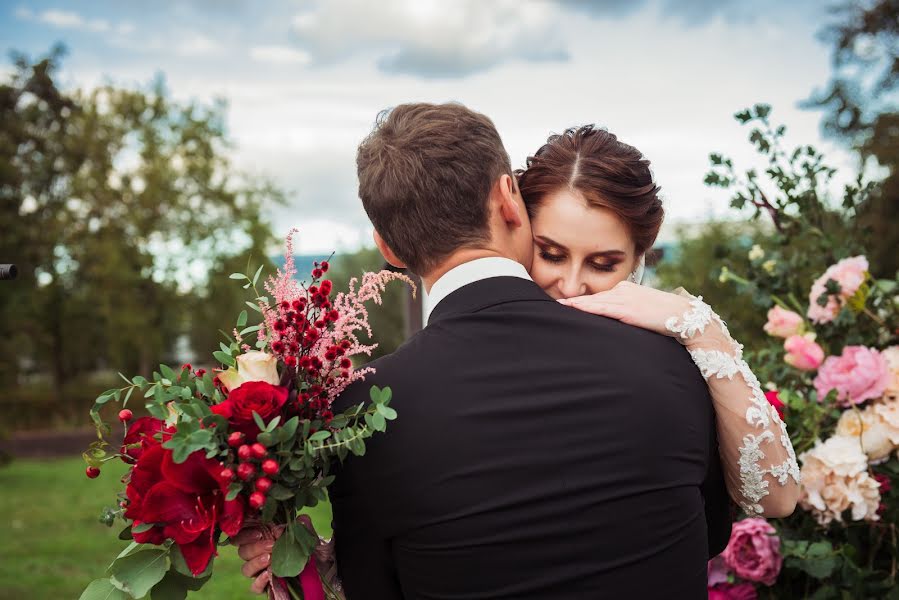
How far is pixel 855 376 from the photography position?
10.8 feet

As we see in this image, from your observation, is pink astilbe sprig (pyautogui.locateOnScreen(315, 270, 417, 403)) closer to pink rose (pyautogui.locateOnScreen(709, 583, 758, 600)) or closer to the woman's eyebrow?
the woman's eyebrow

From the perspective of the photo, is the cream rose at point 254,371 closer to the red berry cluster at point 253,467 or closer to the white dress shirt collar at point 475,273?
the red berry cluster at point 253,467

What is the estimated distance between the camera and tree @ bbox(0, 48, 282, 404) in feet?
87.6

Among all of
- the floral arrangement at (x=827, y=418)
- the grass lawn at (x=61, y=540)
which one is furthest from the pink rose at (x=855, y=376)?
the grass lawn at (x=61, y=540)

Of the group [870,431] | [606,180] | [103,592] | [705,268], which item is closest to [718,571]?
[870,431]

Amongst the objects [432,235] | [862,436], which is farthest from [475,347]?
[862,436]

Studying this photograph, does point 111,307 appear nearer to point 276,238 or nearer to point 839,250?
point 276,238

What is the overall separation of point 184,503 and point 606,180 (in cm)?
164

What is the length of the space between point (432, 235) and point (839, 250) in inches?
103

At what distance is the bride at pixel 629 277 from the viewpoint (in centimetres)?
198

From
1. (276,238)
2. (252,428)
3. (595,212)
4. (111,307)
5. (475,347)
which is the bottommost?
(111,307)

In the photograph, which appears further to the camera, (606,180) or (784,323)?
(784,323)

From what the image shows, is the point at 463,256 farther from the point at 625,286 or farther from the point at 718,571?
the point at 718,571

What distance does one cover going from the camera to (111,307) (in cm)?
2736
